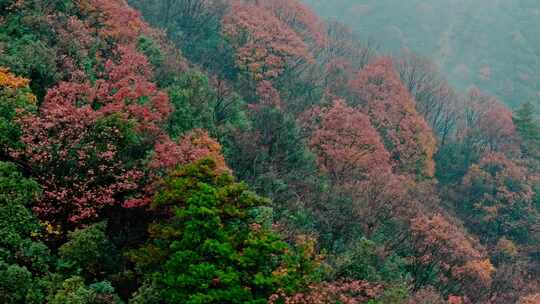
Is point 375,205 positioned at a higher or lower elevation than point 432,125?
lower

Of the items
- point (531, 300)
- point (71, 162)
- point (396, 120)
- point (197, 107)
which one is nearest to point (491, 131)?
point (396, 120)

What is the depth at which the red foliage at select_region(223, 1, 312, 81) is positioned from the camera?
7012 cm

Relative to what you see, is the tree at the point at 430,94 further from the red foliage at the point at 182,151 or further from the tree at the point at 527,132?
the red foliage at the point at 182,151

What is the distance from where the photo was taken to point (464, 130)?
90.4 meters

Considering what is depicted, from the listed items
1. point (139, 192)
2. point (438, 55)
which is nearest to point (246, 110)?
point (139, 192)

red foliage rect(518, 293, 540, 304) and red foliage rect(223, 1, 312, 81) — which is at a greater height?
red foliage rect(223, 1, 312, 81)

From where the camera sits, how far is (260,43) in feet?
239

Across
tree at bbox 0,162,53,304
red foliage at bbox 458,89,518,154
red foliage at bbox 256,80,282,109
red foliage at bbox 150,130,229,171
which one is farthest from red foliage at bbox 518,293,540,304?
red foliage at bbox 458,89,518,154

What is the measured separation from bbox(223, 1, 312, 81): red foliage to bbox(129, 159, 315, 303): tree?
43564 mm

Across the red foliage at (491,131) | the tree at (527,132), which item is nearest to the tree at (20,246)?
the red foliage at (491,131)

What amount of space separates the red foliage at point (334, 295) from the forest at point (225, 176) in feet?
0.43

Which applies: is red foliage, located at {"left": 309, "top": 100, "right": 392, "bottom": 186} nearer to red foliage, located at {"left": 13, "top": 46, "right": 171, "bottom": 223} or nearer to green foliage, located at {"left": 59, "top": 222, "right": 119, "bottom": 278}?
red foliage, located at {"left": 13, "top": 46, "right": 171, "bottom": 223}

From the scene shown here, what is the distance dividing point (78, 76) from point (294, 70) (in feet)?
149

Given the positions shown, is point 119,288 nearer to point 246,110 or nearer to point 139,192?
point 139,192
